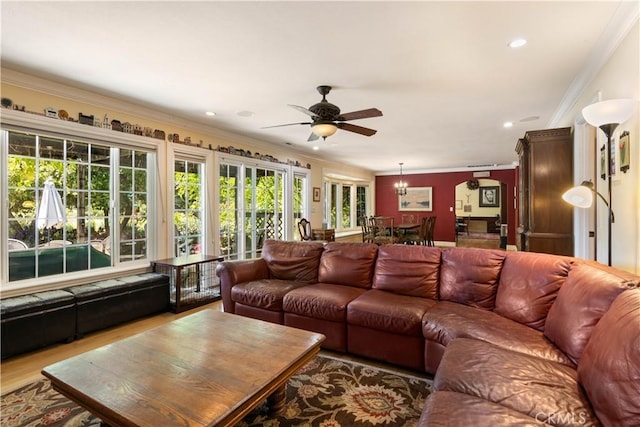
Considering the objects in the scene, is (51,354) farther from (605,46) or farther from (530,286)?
(605,46)

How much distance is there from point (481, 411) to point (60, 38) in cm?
343

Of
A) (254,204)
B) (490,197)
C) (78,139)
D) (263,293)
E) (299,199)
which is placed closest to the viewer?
(263,293)

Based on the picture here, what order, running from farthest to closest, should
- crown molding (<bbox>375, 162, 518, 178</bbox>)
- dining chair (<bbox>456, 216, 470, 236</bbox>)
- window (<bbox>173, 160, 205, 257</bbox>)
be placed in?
1. dining chair (<bbox>456, 216, 470, 236</bbox>)
2. crown molding (<bbox>375, 162, 518, 178</bbox>)
3. window (<bbox>173, 160, 205, 257</bbox>)

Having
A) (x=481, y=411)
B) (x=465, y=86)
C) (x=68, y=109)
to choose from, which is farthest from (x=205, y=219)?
(x=481, y=411)

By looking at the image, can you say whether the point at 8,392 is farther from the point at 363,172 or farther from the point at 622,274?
the point at 363,172

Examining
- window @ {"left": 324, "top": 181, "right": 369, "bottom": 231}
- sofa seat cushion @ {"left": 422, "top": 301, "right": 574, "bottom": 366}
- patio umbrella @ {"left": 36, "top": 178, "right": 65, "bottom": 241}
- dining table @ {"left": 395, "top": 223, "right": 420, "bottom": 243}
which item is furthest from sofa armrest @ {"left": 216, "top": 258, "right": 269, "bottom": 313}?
window @ {"left": 324, "top": 181, "right": 369, "bottom": 231}

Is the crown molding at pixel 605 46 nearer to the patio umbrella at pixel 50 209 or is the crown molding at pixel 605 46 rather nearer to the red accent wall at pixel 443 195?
the patio umbrella at pixel 50 209

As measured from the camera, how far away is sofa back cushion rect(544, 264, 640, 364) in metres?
1.55

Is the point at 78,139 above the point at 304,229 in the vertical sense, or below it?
above

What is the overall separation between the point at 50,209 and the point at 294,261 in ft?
8.49

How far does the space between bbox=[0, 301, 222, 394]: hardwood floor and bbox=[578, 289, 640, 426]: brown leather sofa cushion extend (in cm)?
335

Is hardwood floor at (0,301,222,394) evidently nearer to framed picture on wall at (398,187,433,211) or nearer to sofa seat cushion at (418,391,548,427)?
sofa seat cushion at (418,391,548,427)

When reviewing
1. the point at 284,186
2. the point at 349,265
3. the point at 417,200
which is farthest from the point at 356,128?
the point at 417,200

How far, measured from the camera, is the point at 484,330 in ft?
6.43
